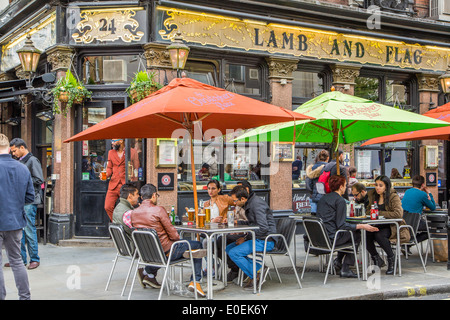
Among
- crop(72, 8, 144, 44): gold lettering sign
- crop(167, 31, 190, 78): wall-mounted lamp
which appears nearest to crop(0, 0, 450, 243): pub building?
crop(72, 8, 144, 44): gold lettering sign

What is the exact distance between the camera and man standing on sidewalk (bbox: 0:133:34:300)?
6.26m

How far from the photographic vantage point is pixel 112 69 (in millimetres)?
12031

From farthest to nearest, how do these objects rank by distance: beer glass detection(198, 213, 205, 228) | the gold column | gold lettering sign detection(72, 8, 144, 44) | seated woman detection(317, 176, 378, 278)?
1. the gold column
2. gold lettering sign detection(72, 8, 144, 44)
3. seated woman detection(317, 176, 378, 278)
4. beer glass detection(198, 213, 205, 228)

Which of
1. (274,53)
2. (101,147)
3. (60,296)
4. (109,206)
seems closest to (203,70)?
(274,53)

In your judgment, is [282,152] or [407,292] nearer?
[407,292]

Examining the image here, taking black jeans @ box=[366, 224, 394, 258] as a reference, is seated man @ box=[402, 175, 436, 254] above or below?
above

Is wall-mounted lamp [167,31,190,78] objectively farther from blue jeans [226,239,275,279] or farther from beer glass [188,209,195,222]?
blue jeans [226,239,275,279]

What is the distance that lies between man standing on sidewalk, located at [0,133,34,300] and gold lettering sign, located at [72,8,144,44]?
5.73 m

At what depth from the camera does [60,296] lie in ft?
23.7

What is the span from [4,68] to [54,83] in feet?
17.0

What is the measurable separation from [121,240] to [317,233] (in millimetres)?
2841

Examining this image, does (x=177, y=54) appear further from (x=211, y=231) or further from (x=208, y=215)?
(x=211, y=231)

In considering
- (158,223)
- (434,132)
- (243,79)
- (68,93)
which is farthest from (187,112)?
(243,79)
